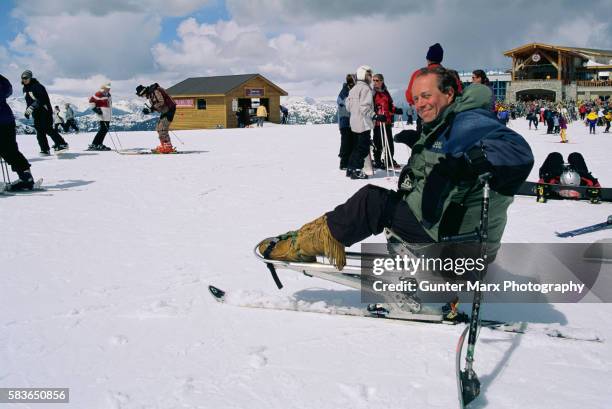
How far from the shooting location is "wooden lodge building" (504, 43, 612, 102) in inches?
2003

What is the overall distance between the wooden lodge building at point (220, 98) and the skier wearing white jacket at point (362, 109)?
87.5ft

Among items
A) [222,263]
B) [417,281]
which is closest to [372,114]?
[222,263]

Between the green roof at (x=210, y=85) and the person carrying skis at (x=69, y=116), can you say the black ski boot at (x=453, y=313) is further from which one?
the green roof at (x=210, y=85)

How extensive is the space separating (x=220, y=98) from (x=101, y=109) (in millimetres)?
20719

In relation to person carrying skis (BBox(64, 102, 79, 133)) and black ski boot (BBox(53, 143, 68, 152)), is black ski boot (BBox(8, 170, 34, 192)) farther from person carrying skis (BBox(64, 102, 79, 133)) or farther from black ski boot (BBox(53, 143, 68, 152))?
person carrying skis (BBox(64, 102, 79, 133))

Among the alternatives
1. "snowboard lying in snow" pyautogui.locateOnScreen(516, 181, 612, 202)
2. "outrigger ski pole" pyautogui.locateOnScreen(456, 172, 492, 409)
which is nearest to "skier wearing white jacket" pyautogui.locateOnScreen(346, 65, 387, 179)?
"snowboard lying in snow" pyautogui.locateOnScreen(516, 181, 612, 202)

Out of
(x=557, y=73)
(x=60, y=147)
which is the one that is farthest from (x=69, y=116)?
(x=557, y=73)

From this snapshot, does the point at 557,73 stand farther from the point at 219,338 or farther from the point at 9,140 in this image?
the point at 219,338

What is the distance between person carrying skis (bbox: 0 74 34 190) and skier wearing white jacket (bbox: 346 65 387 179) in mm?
5402

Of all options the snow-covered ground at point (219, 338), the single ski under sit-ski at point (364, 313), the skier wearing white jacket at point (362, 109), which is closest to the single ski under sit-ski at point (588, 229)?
the snow-covered ground at point (219, 338)

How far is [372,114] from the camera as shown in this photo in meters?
8.34

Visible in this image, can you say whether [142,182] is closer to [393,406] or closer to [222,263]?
[222,263]

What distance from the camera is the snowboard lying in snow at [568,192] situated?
21.4 ft

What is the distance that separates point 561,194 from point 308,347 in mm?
5494
